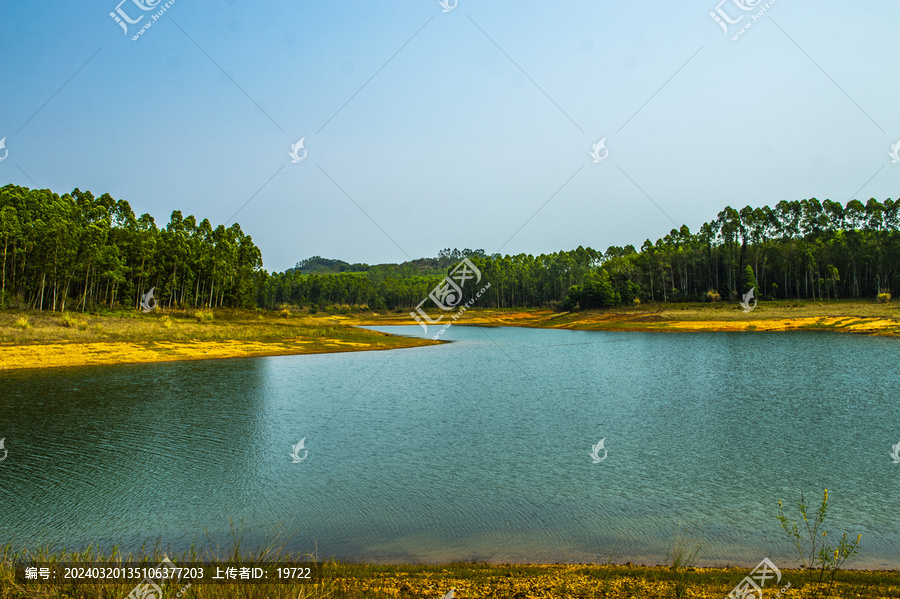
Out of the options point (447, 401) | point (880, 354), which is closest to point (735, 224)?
point (880, 354)

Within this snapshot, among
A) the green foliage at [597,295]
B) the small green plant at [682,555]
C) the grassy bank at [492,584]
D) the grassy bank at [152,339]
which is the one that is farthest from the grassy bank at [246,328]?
the small green plant at [682,555]

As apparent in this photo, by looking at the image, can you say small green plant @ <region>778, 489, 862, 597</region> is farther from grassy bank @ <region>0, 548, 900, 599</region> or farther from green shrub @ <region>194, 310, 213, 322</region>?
green shrub @ <region>194, 310, 213, 322</region>

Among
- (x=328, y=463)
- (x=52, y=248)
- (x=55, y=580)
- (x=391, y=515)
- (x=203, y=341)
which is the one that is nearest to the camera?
(x=55, y=580)

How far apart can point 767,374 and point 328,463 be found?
1141 inches

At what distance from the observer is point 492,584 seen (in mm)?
8172

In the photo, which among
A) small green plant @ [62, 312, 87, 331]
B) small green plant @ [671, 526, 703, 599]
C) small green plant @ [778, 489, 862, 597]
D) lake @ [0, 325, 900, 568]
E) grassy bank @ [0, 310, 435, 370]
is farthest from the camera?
small green plant @ [62, 312, 87, 331]

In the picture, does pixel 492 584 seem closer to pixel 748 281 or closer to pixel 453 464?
pixel 453 464

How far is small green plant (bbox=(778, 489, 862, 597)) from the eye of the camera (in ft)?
25.5

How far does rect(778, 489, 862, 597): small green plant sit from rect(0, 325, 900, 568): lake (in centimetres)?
32

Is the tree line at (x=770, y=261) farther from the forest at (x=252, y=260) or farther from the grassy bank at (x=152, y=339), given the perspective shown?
the grassy bank at (x=152, y=339)

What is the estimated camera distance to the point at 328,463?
16203mm

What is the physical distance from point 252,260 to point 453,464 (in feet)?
295

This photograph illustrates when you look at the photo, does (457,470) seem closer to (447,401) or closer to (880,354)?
(447,401)

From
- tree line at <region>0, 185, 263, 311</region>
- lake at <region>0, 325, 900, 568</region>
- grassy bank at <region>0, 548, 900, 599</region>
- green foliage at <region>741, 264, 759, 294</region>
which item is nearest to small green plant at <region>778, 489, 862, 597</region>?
grassy bank at <region>0, 548, 900, 599</region>
